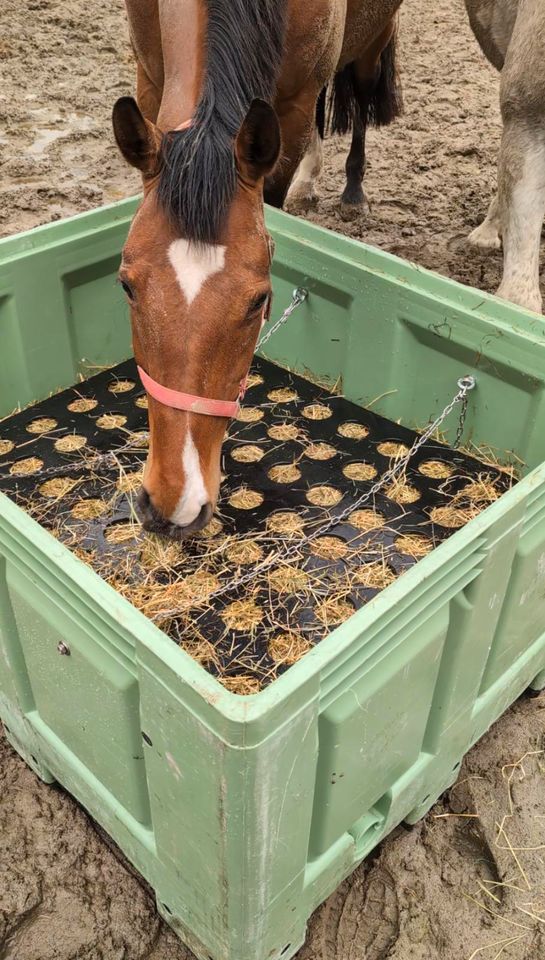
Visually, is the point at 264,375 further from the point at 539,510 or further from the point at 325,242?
the point at 539,510

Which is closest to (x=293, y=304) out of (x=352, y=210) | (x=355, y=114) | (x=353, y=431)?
(x=353, y=431)

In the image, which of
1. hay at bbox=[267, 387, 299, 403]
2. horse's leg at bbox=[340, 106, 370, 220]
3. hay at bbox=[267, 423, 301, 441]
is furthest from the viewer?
horse's leg at bbox=[340, 106, 370, 220]

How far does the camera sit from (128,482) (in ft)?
7.56

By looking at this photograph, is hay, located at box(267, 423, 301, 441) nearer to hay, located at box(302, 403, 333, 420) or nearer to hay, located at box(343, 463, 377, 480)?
hay, located at box(302, 403, 333, 420)

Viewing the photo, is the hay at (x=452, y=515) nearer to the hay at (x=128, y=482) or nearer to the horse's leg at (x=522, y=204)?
the horse's leg at (x=522, y=204)

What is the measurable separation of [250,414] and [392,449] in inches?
18.9

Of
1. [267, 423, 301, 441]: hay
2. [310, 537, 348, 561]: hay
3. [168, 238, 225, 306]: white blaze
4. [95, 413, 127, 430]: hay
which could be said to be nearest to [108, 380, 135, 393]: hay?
[95, 413, 127, 430]: hay

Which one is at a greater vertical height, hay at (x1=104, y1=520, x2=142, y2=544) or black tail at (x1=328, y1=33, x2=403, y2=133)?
black tail at (x1=328, y1=33, x2=403, y2=133)

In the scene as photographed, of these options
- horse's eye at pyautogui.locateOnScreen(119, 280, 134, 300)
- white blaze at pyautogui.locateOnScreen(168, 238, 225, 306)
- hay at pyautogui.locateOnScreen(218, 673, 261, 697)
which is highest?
white blaze at pyautogui.locateOnScreen(168, 238, 225, 306)

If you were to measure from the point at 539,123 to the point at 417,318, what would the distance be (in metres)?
0.67

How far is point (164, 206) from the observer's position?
5.26ft

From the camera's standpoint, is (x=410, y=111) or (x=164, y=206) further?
(x=410, y=111)

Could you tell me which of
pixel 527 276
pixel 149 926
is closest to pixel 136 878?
pixel 149 926

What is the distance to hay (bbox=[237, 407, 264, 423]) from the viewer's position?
8.57ft
